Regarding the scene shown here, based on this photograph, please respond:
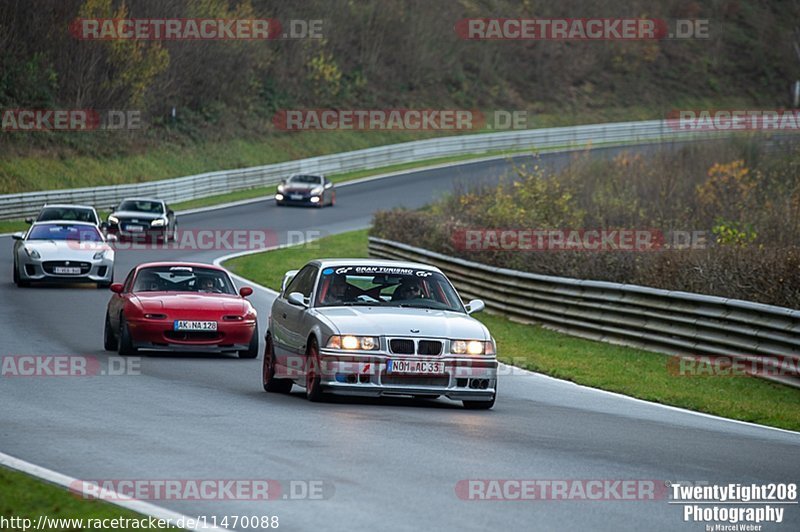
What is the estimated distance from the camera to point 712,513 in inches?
324

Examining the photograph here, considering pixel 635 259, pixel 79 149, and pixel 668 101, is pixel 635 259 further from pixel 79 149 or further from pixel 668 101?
pixel 668 101

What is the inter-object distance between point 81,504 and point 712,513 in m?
3.60

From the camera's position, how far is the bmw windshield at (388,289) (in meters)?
14.2

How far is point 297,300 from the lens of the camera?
1423 centimetres

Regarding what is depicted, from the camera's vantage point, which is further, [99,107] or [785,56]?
[785,56]

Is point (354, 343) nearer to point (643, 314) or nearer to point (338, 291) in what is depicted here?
point (338, 291)

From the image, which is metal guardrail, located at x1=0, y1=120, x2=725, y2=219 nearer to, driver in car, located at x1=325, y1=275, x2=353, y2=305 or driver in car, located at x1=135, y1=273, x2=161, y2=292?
driver in car, located at x1=135, y1=273, x2=161, y2=292

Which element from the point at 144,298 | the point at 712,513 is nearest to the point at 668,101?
the point at 144,298
